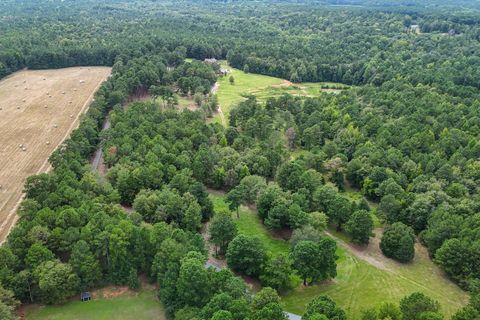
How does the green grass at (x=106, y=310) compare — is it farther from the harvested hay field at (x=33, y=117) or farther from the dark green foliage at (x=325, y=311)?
the harvested hay field at (x=33, y=117)

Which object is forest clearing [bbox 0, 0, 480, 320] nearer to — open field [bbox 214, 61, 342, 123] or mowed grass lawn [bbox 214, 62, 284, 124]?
mowed grass lawn [bbox 214, 62, 284, 124]

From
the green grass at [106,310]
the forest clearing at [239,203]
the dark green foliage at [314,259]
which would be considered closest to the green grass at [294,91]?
the forest clearing at [239,203]

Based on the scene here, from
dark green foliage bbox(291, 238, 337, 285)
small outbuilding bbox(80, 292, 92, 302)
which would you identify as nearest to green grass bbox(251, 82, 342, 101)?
dark green foliage bbox(291, 238, 337, 285)

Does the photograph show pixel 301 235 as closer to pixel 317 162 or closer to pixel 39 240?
pixel 317 162

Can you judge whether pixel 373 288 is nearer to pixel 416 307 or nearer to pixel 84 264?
pixel 416 307

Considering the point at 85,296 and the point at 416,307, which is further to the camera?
the point at 85,296

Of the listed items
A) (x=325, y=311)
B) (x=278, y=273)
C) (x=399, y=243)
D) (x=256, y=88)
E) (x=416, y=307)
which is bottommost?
(x=256, y=88)

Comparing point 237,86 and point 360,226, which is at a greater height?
point 360,226

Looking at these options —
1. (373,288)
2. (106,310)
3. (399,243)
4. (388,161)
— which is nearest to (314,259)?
(373,288)
